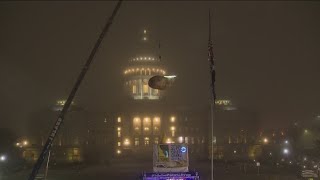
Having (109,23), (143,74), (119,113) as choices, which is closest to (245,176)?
(109,23)

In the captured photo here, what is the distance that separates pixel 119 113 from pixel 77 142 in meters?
19.9

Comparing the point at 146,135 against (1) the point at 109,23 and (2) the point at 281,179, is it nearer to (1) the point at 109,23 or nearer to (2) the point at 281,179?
(2) the point at 281,179

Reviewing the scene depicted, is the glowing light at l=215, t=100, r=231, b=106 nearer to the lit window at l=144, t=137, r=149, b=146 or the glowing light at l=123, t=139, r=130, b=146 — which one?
the lit window at l=144, t=137, r=149, b=146

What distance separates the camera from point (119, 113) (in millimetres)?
151250

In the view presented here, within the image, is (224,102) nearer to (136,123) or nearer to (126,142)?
(136,123)

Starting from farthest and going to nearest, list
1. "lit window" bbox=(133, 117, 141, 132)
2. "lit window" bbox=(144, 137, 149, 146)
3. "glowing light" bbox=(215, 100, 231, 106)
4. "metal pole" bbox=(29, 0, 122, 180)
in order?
"glowing light" bbox=(215, 100, 231, 106)
"lit window" bbox=(133, 117, 141, 132)
"lit window" bbox=(144, 137, 149, 146)
"metal pole" bbox=(29, 0, 122, 180)

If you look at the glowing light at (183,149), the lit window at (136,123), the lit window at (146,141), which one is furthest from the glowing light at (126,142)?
the glowing light at (183,149)

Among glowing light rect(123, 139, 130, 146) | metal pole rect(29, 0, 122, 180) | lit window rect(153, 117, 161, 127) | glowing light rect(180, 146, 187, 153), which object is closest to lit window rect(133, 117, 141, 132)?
lit window rect(153, 117, 161, 127)

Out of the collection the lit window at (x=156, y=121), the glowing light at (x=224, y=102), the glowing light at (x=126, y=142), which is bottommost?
the glowing light at (x=126, y=142)

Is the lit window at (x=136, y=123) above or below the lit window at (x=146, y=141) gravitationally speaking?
above

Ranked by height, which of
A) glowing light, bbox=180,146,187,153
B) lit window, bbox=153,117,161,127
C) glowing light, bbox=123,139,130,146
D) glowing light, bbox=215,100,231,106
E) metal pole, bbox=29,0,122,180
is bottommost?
glowing light, bbox=123,139,130,146

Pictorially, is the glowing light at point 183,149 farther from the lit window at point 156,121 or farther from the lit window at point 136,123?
the lit window at point 156,121

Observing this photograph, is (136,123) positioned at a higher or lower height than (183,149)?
higher

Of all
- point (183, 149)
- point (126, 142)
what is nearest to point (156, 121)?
point (126, 142)
